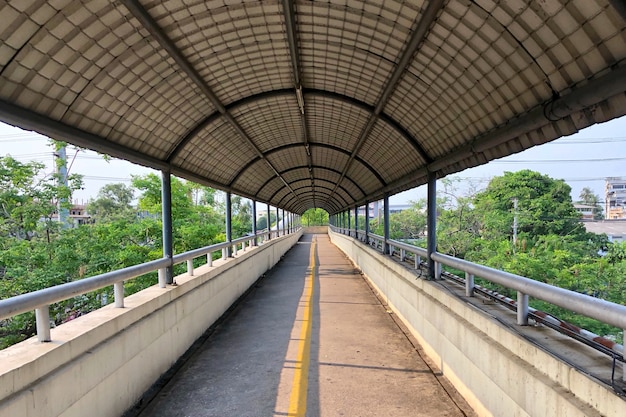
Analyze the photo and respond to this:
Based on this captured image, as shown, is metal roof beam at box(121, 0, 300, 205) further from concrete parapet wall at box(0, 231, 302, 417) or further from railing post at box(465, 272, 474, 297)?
railing post at box(465, 272, 474, 297)

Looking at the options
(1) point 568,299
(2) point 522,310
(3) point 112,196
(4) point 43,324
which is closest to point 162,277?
(4) point 43,324

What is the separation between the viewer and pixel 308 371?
5984 millimetres

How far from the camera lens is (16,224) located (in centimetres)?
2119

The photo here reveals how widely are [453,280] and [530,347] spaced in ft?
12.5

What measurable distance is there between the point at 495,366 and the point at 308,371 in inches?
108

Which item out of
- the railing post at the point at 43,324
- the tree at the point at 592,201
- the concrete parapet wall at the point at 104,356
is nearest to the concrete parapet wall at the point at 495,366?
the concrete parapet wall at the point at 104,356

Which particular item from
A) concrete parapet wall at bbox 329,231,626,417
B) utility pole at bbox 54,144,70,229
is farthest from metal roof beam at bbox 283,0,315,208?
utility pole at bbox 54,144,70,229

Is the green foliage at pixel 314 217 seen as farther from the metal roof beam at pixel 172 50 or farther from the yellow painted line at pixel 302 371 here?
the metal roof beam at pixel 172 50

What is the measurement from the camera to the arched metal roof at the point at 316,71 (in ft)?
11.4

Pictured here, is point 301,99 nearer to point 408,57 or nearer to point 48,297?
point 408,57

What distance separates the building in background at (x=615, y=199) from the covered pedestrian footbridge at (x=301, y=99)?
295 feet

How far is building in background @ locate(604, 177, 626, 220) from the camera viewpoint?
8584 cm

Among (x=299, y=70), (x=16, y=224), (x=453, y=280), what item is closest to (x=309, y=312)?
(x=453, y=280)

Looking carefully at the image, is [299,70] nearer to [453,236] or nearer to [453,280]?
[453,280]
